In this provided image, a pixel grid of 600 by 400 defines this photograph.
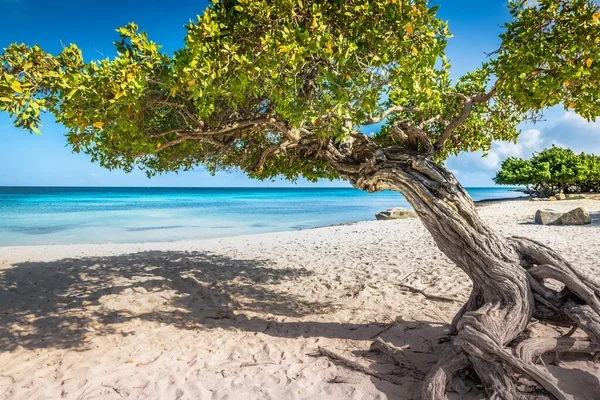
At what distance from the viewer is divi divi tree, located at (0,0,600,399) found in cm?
373

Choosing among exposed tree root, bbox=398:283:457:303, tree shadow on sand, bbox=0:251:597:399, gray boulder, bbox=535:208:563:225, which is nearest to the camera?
tree shadow on sand, bbox=0:251:597:399

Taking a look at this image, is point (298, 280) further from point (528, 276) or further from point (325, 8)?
point (325, 8)

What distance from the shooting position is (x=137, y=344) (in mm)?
5383

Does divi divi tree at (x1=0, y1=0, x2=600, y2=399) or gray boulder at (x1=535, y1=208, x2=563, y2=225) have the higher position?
divi divi tree at (x1=0, y1=0, x2=600, y2=399)

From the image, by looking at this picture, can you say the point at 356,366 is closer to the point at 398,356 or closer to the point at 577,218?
the point at 398,356

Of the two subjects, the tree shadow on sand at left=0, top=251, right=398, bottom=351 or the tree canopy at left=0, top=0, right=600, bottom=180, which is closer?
the tree canopy at left=0, top=0, right=600, bottom=180

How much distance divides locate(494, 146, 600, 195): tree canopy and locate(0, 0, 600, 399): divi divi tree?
43.0 m

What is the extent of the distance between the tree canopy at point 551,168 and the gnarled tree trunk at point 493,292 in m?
43.2

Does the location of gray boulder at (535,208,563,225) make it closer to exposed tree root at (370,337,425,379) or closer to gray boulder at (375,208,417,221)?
gray boulder at (375,208,417,221)

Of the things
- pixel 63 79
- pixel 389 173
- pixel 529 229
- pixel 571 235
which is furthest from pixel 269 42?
pixel 529 229

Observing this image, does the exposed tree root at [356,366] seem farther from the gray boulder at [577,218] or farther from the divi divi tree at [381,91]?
the gray boulder at [577,218]

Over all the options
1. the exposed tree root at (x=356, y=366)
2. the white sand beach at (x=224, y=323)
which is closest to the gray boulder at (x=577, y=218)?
the white sand beach at (x=224, y=323)

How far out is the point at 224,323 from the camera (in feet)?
20.6

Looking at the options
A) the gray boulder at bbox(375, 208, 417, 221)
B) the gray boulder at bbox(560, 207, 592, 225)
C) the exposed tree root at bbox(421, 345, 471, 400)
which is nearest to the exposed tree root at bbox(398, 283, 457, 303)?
the exposed tree root at bbox(421, 345, 471, 400)
